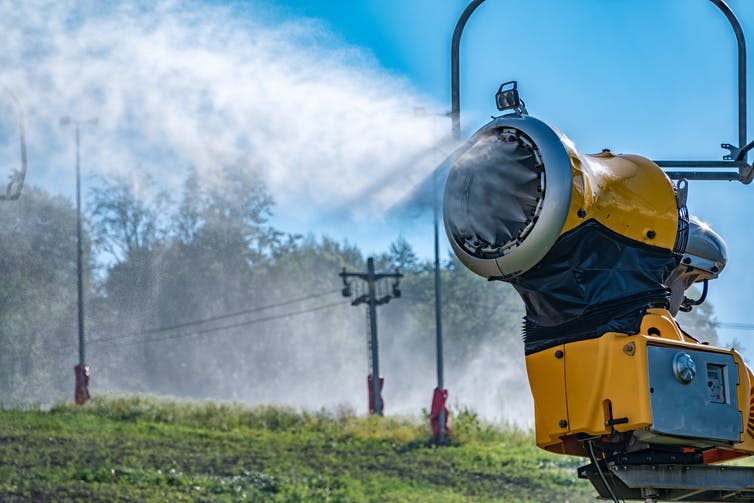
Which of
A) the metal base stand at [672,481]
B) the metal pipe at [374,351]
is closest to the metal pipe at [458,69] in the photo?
the metal base stand at [672,481]

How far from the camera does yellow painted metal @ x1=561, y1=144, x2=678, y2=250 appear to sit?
16.3 feet

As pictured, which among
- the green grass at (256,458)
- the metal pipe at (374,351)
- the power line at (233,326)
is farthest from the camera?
the power line at (233,326)

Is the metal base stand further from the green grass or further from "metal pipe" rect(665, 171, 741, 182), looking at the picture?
the green grass

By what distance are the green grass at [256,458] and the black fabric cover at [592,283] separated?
14.9m

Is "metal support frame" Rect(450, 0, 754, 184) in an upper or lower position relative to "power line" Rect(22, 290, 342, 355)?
lower

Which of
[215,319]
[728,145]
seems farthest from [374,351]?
[728,145]

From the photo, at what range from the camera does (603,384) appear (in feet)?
15.9

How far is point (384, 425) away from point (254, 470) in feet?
34.8

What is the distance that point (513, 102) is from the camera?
17.4 ft

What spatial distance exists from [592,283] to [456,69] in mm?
1080

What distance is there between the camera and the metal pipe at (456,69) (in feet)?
17.2

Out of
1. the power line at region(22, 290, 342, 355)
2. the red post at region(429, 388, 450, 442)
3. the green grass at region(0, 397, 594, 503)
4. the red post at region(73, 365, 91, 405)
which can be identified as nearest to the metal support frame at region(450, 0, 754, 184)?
the green grass at region(0, 397, 594, 503)

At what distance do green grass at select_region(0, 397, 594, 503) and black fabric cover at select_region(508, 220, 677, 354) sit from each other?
48.8 ft

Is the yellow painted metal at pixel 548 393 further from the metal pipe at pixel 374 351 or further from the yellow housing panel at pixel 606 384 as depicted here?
the metal pipe at pixel 374 351
